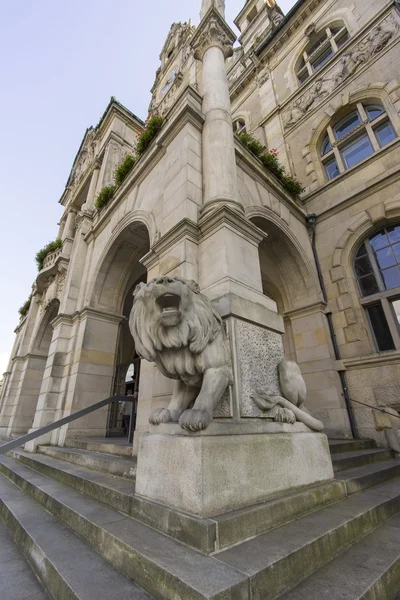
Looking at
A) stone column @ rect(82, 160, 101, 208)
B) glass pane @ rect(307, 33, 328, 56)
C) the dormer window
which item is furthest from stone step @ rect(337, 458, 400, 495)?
the dormer window

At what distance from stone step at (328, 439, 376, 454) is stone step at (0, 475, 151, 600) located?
11.8 ft

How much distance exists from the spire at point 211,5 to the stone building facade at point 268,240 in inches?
20.4

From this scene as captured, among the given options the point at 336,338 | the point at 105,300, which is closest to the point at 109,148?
the point at 105,300

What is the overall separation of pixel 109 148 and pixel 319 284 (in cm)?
983

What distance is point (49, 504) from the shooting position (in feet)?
8.87

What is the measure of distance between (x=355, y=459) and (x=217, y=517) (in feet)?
9.60

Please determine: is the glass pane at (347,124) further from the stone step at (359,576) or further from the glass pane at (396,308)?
the stone step at (359,576)

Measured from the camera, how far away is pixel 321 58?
34.7 ft

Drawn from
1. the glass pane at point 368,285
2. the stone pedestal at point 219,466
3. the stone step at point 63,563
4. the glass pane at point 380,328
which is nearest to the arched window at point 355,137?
the glass pane at point 368,285

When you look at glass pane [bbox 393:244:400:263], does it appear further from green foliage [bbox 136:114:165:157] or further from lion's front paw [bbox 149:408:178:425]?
lion's front paw [bbox 149:408:178:425]

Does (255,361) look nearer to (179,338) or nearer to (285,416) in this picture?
(285,416)

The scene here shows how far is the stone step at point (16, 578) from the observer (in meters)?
1.55

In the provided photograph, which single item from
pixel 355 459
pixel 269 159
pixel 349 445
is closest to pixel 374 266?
pixel 269 159

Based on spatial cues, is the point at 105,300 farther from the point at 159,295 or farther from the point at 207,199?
the point at 159,295
